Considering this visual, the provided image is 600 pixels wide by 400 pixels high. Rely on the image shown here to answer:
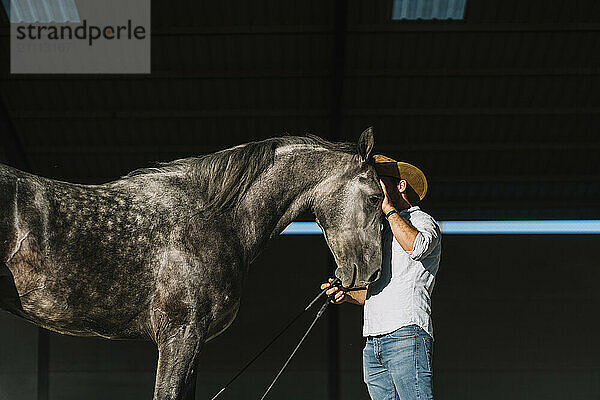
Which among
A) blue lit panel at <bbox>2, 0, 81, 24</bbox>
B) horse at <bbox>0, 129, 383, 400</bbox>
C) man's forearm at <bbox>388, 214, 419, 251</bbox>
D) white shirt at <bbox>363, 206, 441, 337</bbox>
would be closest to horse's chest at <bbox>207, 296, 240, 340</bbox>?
horse at <bbox>0, 129, 383, 400</bbox>

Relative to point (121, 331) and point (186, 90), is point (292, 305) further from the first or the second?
point (121, 331)

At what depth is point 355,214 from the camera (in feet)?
9.68

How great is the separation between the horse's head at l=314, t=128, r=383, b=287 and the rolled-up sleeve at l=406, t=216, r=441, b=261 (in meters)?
0.16

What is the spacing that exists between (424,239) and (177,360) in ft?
3.72

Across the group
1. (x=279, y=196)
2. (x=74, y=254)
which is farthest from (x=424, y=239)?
(x=74, y=254)

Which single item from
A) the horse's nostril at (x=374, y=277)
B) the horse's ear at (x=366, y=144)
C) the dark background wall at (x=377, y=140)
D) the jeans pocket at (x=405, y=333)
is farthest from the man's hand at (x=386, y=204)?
the dark background wall at (x=377, y=140)

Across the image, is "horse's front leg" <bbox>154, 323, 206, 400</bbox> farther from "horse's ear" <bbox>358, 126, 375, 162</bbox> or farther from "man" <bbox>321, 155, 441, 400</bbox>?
"horse's ear" <bbox>358, 126, 375, 162</bbox>

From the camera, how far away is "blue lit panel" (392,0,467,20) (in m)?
7.60

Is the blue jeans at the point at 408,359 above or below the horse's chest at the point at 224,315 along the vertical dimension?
below

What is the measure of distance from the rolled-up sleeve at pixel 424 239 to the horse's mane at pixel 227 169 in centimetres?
45

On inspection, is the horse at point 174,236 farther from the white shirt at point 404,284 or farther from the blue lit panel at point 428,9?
the blue lit panel at point 428,9

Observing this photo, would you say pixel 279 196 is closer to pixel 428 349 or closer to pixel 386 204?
pixel 386 204

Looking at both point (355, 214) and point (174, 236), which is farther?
point (355, 214)

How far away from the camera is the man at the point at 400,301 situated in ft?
9.41
